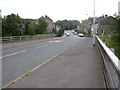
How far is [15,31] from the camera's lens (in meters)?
35.8

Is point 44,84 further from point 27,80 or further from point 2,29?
point 2,29

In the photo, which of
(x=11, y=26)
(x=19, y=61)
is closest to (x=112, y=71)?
(x=19, y=61)

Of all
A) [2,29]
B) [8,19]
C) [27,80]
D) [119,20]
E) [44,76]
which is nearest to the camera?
[27,80]

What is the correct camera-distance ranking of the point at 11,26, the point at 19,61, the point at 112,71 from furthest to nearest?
the point at 11,26, the point at 19,61, the point at 112,71

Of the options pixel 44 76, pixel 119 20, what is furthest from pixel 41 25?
pixel 44 76

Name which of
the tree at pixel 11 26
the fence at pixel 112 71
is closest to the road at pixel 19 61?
the fence at pixel 112 71

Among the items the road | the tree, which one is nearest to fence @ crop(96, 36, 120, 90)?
the road

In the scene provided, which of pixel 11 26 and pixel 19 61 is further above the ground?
pixel 11 26

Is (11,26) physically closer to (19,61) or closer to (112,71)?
(19,61)

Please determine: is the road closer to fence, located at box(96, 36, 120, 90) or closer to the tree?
fence, located at box(96, 36, 120, 90)

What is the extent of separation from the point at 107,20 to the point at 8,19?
6274 centimetres

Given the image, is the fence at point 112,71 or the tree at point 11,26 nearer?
the fence at point 112,71

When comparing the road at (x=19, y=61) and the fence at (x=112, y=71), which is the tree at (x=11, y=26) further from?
the fence at (x=112, y=71)

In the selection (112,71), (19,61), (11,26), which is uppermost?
(11,26)
